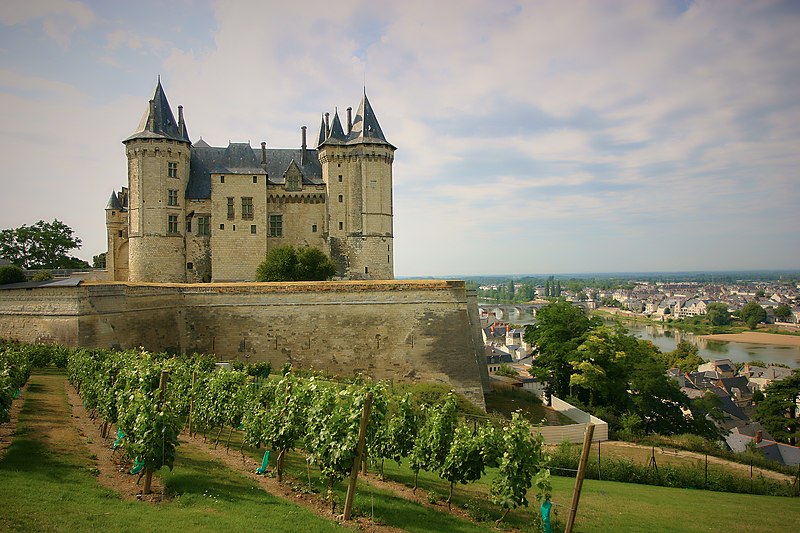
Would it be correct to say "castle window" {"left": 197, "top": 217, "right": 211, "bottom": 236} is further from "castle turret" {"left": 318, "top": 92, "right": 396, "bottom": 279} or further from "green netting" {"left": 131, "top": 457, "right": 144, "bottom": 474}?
"green netting" {"left": 131, "top": 457, "right": 144, "bottom": 474}

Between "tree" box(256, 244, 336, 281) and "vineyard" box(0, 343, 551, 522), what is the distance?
60.9 feet

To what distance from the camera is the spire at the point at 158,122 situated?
3494cm

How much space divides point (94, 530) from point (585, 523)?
29.3 feet

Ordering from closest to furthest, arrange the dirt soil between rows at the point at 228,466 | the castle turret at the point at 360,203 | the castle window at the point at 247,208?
the dirt soil between rows at the point at 228,466 < the castle window at the point at 247,208 < the castle turret at the point at 360,203

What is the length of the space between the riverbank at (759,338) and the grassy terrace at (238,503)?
9184 cm

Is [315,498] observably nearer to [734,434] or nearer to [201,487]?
[201,487]

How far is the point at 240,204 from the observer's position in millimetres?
37344

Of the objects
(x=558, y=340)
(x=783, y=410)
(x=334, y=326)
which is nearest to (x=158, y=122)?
(x=334, y=326)

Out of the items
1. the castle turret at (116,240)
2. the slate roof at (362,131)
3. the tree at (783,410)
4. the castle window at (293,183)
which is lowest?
the tree at (783,410)

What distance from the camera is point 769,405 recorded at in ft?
105

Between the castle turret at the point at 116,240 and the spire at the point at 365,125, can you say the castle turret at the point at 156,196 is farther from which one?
the spire at the point at 365,125

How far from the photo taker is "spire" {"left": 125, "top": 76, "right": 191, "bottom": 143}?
1375 inches

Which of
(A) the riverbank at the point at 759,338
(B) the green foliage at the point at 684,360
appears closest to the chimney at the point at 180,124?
(B) the green foliage at the point at 684,360

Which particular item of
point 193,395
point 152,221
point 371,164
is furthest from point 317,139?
point 193,395
